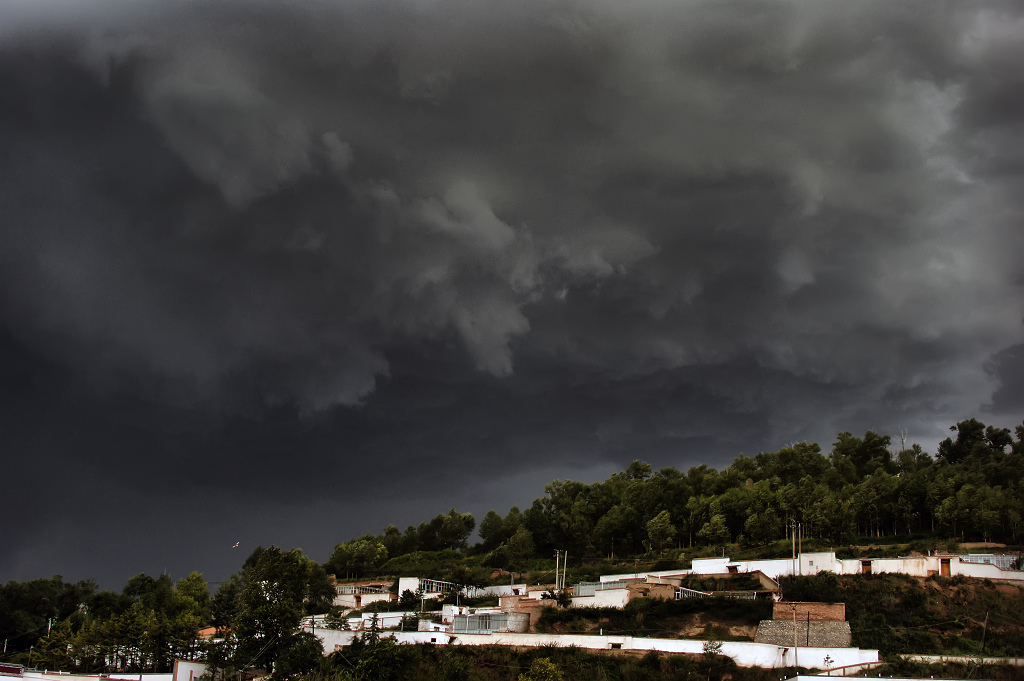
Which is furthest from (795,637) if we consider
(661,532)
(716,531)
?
(661,532)

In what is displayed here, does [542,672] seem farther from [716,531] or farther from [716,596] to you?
[716,531]

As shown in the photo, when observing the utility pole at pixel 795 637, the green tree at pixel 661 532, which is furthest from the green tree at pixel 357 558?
the utility pole at pixel 795 637

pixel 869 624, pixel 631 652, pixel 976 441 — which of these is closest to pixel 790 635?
pixel 869 624

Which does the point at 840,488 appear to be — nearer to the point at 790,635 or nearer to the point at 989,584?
the point at 989,584

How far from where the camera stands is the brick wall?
4156 cm

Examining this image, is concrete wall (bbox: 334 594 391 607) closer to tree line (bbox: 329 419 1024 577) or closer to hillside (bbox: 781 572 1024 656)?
tree line (bbox: 329 419 1024 577)

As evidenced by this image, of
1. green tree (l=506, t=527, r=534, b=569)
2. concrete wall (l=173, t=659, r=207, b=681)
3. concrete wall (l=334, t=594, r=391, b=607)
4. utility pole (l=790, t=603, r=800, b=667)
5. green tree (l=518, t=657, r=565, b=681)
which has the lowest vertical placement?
concrete wall (l=173, t=659, r=207, b=681)

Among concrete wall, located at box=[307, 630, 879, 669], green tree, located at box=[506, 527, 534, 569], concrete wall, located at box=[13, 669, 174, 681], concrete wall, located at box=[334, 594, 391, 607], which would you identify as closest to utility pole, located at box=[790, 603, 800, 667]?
concrete wall, located at box=[307, 630, 879, 669]

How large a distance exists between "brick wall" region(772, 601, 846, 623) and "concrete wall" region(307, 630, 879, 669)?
3694 millimetres

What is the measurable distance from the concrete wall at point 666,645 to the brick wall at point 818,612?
3.69 meters

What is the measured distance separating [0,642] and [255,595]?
29.9 metres

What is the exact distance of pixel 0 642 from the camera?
6194 cm

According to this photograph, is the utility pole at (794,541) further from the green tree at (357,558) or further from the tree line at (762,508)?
the green tree at (357,558)

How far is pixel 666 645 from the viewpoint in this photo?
41812 millimetres
